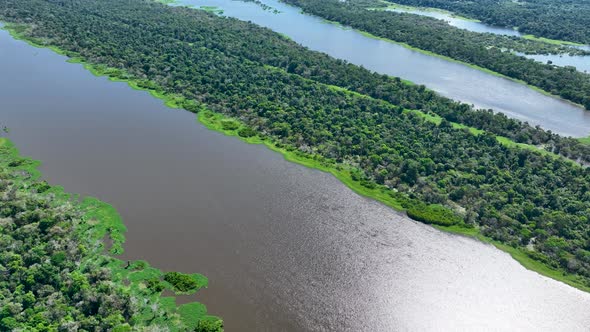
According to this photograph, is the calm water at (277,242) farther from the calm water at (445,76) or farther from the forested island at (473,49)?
the forested island at (473,49)

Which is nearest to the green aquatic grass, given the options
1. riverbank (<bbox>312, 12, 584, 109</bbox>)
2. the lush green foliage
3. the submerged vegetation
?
riverbank (<bbox>312, 12, 584, 109</bbox>)

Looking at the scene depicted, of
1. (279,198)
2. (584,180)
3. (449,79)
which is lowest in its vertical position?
(279,198)

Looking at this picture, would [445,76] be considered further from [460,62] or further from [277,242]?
[277,242]

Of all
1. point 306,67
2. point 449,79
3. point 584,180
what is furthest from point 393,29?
point 584,180

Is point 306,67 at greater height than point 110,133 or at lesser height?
greater

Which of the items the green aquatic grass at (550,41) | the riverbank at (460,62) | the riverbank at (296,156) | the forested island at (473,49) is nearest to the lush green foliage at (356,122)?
the riverbank at (296,156)

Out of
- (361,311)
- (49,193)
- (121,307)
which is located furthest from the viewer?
(49,193)

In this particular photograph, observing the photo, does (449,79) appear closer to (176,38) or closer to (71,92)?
(176,38)
